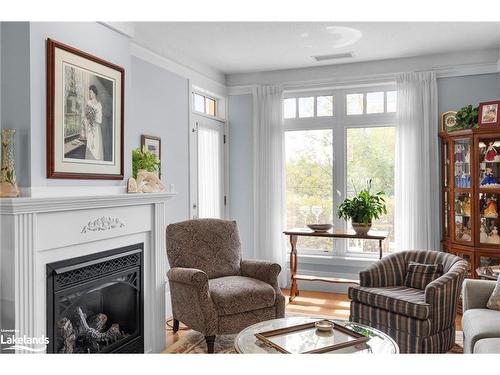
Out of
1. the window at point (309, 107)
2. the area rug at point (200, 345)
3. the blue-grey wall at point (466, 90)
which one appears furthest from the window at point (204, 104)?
the blue-grey wall at point (466, 90)

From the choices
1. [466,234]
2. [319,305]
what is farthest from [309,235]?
[466,234]

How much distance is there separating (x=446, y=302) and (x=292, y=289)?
2067 millimetres

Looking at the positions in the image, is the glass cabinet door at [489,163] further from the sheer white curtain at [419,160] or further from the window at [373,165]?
the window at [373,165]

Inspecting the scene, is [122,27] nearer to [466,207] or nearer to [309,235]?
[309,235]

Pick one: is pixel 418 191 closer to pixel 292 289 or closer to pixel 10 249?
pixel 292 289

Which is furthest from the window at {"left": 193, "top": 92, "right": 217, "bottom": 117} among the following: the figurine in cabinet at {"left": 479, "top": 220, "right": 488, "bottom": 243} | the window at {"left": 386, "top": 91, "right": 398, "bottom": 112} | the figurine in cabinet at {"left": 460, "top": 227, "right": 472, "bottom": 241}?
the figurine in cabinet at {"left": 479, "top": 220, "right": 488, "bottom": 243}

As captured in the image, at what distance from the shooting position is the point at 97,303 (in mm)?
2945

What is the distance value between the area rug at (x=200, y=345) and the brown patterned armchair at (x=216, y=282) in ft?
0.49

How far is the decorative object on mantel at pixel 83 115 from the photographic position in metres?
2.52

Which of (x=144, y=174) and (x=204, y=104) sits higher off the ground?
(x=204, y=104)

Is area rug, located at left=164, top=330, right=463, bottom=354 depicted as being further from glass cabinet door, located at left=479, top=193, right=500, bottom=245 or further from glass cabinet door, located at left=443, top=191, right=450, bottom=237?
glass cabinet door, located at left=443, top=191, right=450, bottom=237

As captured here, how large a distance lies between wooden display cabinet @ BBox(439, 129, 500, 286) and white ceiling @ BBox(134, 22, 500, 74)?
36.8 inches

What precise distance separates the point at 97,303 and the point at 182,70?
2.56 metres
